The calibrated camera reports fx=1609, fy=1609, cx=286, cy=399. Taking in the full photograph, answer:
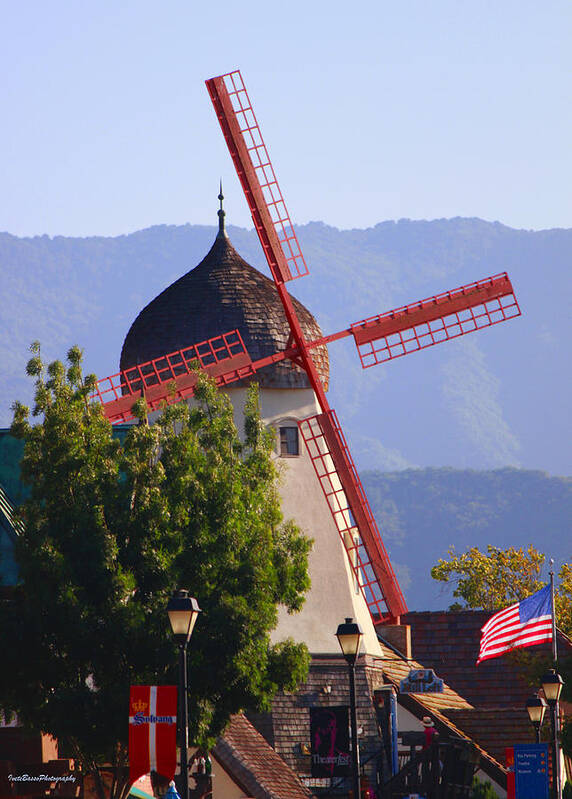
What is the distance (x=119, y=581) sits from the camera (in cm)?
2659

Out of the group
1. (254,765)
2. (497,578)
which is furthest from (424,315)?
(497,578)

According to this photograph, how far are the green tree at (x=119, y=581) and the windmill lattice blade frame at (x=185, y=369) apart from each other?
9125 millimetres

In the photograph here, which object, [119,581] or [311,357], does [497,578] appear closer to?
[311,357]

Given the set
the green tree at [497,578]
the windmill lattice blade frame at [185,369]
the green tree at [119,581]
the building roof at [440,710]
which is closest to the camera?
the green tree at [119,581]

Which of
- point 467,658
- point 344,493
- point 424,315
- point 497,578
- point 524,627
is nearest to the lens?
point 524,627

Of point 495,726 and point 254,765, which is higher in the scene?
point 495,726

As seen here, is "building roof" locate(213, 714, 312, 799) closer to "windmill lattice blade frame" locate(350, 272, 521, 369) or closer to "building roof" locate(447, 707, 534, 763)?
"building roof" locate(447, 707, 534, 763)

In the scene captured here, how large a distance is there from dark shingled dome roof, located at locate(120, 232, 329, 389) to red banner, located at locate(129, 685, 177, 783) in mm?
16908

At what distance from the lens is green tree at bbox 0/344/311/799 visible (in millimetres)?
26672

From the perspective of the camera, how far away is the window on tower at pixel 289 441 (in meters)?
40.3

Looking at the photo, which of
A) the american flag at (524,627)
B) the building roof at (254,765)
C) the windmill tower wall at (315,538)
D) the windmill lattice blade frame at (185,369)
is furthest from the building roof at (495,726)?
the windmill lattice blade frame at (185,369)

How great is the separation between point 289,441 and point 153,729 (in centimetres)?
1749

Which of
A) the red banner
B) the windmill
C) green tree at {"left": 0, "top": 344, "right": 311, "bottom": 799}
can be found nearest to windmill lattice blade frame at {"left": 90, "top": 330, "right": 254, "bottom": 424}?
the windmill

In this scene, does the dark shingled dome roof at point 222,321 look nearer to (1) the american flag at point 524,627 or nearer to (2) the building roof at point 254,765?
(1) the american flag at point 524,627
